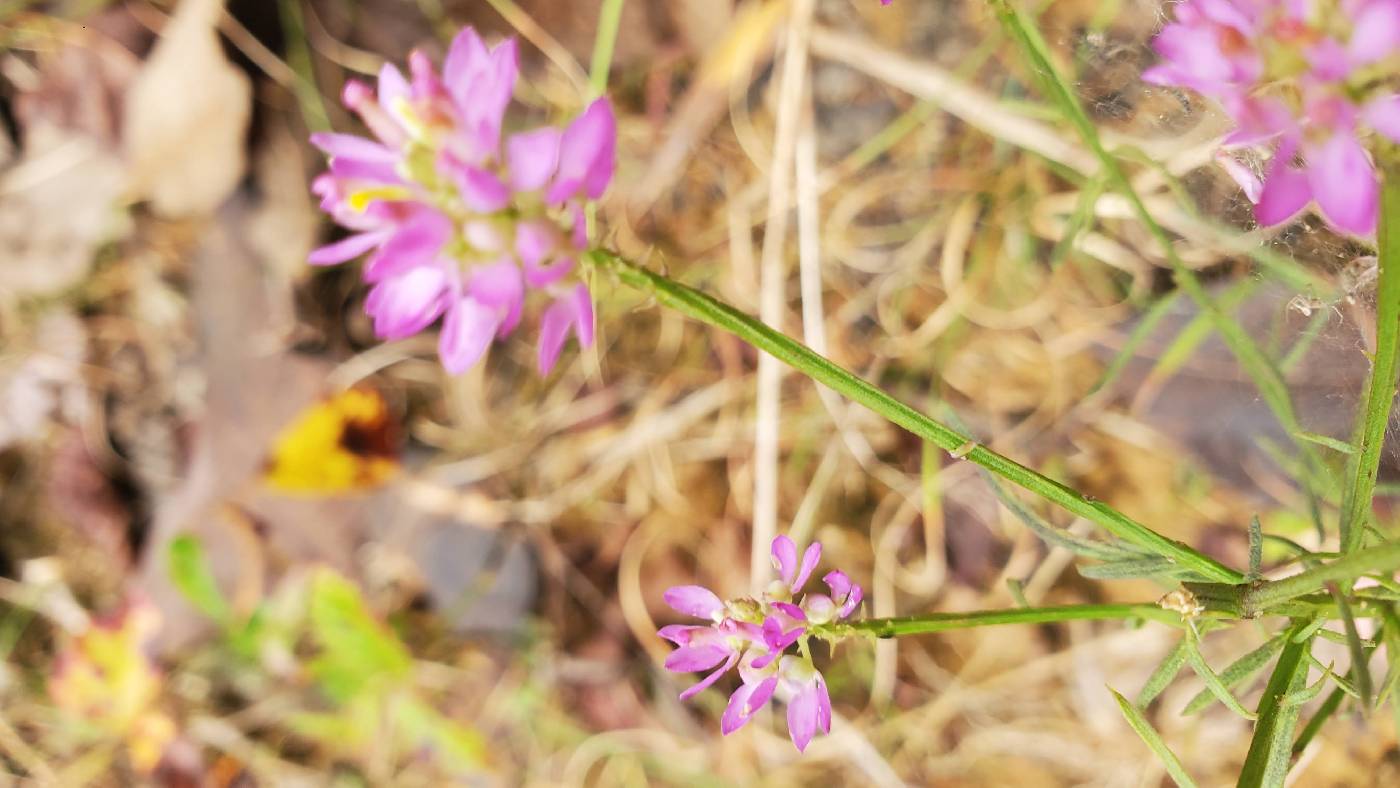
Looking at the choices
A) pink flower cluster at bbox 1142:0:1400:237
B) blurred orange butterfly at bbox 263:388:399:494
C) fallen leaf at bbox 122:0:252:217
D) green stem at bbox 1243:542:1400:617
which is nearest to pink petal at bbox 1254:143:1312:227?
pink flower cluster at bbox 1142:0:1400:237

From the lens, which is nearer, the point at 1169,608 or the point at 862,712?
the point at 1169,608

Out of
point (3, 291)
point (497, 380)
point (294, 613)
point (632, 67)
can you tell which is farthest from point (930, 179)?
point (3, 291)

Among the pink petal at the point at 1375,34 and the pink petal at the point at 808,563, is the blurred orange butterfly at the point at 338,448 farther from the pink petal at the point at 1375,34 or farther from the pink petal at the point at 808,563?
the pink petal at the point at 1375,34

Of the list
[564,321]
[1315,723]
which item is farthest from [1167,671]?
[564,321]

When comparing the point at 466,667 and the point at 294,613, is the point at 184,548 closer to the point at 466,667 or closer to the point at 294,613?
the point at 294,613

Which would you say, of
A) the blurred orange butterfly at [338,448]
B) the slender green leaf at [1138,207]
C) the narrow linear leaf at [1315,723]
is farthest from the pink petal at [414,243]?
the blurred orange butterfly at [338,448]

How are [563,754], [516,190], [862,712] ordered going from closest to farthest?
1. [516,190]
2. [862,712]
3. [563,754]
